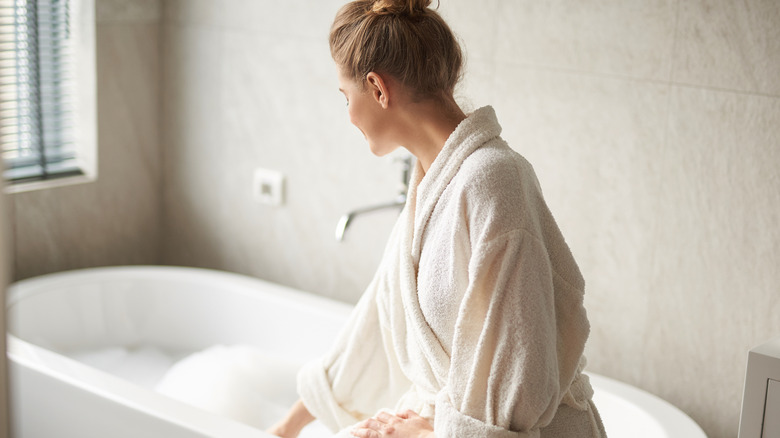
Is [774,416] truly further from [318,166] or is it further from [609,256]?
[318,166]

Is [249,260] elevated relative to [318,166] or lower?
lower

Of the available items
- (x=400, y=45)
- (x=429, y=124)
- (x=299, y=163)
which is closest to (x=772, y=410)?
(x=429, y=124)

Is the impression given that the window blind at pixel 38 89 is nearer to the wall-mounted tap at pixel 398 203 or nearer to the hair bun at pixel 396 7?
the wall-mounted tap at pixel 398 203

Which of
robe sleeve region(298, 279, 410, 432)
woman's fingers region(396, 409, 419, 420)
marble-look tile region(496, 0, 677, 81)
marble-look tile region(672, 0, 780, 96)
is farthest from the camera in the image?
marble-look tile region(496, 0, 677, 81)

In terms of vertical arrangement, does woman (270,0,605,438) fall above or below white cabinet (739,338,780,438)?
above

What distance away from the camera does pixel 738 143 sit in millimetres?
1774

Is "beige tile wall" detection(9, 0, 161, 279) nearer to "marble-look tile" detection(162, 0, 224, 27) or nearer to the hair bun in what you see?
"marble-look tile" detection(162, 0, 224, 27)

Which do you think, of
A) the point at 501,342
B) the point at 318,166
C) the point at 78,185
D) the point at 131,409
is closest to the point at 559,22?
the point at 318,166

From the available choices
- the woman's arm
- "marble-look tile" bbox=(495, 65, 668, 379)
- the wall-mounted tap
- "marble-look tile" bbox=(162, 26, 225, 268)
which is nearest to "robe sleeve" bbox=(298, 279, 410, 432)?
the woman's arm

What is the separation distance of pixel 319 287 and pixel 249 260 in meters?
0.28

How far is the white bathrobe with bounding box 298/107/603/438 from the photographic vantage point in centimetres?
112

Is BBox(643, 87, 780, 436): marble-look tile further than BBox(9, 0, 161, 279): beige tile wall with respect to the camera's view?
No

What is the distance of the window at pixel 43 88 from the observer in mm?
2424

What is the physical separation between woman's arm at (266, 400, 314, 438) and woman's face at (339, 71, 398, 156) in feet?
1.83
